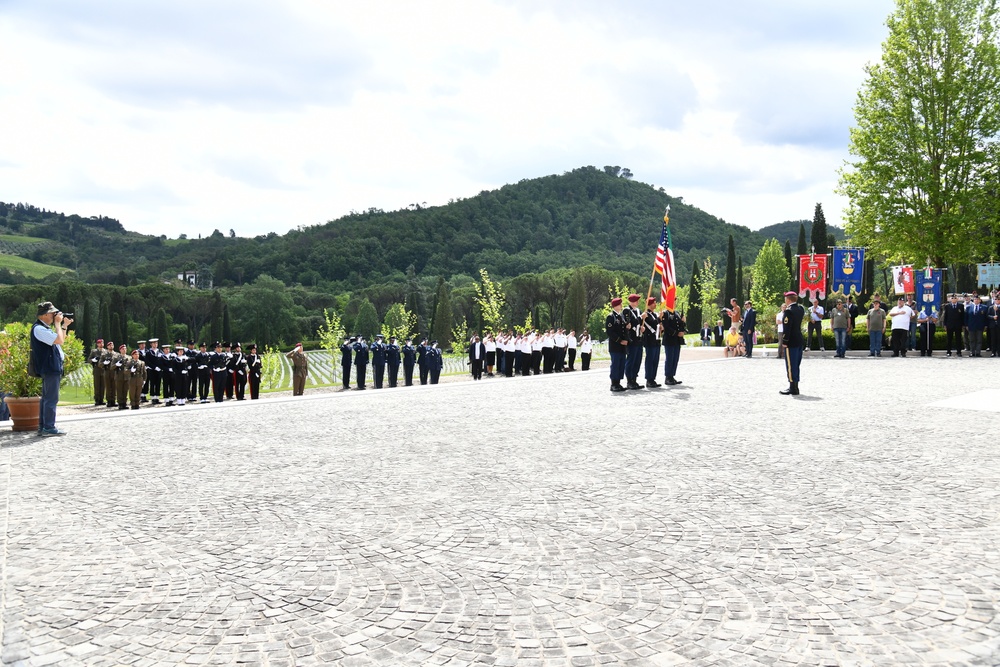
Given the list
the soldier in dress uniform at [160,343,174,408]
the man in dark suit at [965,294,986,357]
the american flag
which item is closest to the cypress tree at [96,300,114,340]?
the soldier in dress uniform at [160,343,174,408]

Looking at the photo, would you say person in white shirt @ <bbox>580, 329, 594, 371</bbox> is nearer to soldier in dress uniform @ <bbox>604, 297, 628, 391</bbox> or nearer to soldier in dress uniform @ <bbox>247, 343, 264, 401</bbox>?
soldier in dress uniform @ <bbox>247, 343, 264, 401</bbox>

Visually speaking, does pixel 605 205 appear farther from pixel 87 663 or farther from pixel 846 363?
pixel 87 663

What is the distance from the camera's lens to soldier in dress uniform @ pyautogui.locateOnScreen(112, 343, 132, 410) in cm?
2053

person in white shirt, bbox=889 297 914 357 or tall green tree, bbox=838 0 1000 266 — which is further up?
tall green tree, bbox=838 0 1000 266

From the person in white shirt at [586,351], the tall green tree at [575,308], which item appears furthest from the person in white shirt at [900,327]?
the tall green tree at [575,308]

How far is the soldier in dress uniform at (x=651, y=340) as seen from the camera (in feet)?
52.6

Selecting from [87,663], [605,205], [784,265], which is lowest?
[87,663]

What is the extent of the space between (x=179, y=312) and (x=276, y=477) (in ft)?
340

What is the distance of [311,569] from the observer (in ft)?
13.8

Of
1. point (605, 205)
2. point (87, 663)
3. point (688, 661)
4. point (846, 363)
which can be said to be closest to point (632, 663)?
point (688, 661)

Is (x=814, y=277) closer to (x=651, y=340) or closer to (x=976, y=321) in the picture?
(x=976, y=321)

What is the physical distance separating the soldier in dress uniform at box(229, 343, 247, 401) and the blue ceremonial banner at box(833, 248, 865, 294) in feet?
75.9

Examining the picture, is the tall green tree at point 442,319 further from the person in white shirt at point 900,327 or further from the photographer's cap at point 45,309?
the photographer's cap at point 45,309

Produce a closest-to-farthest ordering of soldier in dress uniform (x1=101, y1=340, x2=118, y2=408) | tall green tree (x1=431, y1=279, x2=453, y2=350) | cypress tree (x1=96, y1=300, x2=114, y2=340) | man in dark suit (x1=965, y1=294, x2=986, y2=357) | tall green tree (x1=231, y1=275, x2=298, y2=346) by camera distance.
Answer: soldier in dress uniform (x1=101, y1=340, x2=118, y2=408) → man in dark suit (x1=965, y1=294, x2=986, y2=357) → tall green tree (x1=431, y1=279, x2=453, y2=350) → cypress tree (x1=96, y1=300, x2=114, y2=340) → tall green tree (x1=231, y1=275, x2=298, y2=346)
